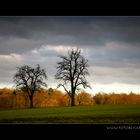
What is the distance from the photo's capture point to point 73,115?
6.27 meters

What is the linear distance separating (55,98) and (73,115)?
2.06 feet

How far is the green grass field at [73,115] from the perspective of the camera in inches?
240

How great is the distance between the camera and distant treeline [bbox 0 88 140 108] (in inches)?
252

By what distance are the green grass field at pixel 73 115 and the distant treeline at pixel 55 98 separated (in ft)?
0.41

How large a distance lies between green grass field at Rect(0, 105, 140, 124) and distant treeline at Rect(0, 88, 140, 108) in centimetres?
13

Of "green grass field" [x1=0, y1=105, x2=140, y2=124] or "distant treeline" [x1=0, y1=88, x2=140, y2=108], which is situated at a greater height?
"distant treeline" [x1=0, y1=88, x2=140, y2=108]

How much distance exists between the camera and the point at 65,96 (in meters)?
6.53
